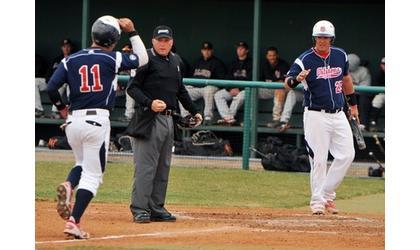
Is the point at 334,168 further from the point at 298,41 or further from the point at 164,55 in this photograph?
the point at 298,41

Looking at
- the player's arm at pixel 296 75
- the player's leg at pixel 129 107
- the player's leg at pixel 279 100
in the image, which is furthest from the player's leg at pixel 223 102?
the player's arm at pixel 296 75

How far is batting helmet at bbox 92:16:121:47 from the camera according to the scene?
946cm

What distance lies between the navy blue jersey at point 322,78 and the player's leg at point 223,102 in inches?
219

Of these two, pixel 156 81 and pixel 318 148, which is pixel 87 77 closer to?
pixel 156 81

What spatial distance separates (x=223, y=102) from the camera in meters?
17.7

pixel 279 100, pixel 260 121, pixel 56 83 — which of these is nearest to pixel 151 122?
pixel 56 83

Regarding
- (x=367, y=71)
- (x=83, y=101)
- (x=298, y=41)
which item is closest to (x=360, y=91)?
(x=367, y=71)

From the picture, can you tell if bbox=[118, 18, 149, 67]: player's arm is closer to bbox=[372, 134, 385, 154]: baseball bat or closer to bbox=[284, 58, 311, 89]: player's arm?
bbox=[284, 58, 311, 89]: player's arm

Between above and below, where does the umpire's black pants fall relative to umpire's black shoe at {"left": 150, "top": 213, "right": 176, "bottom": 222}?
above

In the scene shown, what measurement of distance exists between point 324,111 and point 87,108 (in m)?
3.38

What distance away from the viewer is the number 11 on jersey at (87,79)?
30.9ft

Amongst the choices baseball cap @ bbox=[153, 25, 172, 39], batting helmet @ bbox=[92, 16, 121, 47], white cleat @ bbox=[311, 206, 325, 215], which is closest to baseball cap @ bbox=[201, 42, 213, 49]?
white cleat @ bbox=[311, 206, 325, 215]

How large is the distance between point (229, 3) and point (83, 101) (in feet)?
37.3

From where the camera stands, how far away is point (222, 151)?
17.3m
